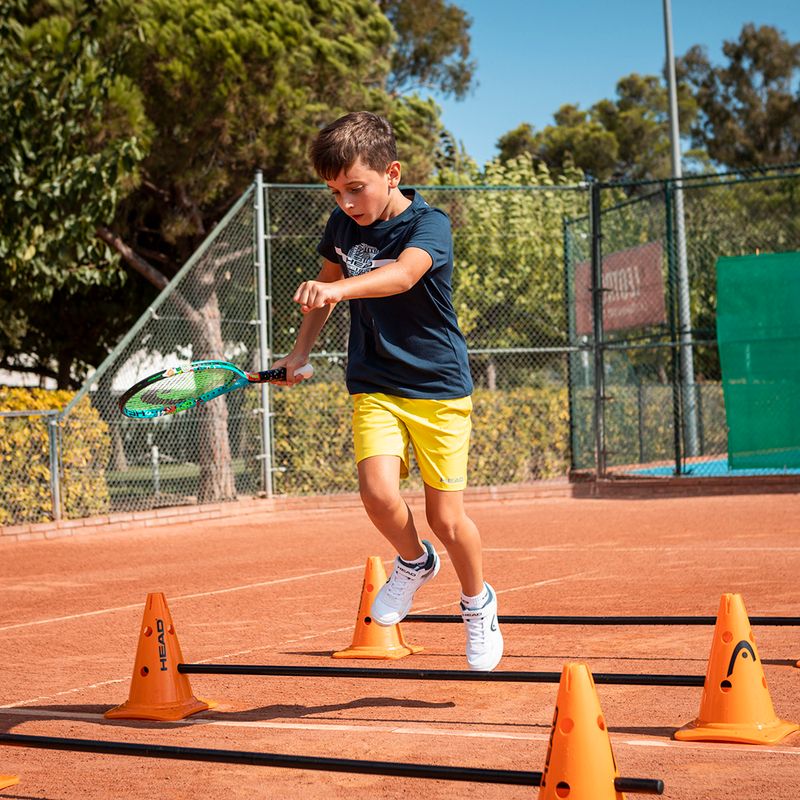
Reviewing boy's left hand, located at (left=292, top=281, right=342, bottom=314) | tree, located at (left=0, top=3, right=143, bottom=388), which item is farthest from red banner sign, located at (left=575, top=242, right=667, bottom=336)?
boy's left hand, located at (left=292, top=281, right=342, bottom=314)

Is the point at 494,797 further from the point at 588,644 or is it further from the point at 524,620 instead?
the point at 588,644

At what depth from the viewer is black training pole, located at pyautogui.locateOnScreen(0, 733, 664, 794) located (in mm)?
3053

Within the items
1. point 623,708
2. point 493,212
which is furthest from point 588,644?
point 493,212

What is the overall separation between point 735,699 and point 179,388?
2504mm

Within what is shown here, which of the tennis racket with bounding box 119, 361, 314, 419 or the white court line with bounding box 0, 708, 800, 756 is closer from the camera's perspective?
the white court line with bounding box 0, 708, 800, 756

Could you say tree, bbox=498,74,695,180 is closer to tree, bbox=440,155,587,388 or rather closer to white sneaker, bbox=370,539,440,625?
tree, bbox=440,155,587,388

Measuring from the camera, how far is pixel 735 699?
4.03 metres

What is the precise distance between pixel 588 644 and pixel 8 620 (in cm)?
376

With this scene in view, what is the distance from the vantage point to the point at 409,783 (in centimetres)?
378

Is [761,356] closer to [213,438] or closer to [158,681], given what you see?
[213,438]

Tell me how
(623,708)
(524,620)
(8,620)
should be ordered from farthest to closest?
(8,620) → (524,620) → (623,708)

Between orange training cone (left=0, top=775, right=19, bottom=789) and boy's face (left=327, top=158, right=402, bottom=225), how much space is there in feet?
7.33

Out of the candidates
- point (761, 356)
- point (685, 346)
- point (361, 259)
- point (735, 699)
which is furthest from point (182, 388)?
point (685, 346)

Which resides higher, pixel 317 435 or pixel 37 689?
pixel 317 435
